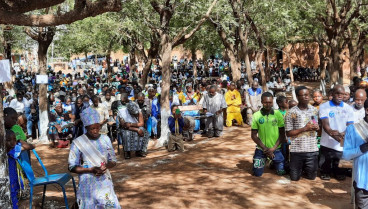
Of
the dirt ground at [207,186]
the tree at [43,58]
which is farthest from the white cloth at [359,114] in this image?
the tree at [43,58]

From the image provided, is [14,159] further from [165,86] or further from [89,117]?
[165,86]

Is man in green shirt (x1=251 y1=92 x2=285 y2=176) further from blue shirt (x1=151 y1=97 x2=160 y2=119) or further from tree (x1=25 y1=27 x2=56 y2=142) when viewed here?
tree (x1=25 y1=27 x2=56 y2=142)

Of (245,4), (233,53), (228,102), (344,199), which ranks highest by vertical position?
(245,4)

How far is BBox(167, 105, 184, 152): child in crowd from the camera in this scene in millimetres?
9648

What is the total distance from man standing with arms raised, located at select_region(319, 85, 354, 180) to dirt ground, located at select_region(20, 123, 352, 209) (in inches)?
20.2

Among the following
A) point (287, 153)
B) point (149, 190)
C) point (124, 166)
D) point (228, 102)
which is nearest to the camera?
point (149, 190)

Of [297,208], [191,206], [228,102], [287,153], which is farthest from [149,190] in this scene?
[228,102]

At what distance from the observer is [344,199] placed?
5.93 m

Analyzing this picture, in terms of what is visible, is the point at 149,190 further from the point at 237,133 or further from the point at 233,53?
the point at 233,53

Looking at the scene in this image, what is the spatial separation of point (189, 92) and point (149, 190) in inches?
265

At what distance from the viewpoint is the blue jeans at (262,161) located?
7.05 metres

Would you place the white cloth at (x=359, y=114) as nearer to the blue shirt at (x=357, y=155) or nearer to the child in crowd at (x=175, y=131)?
the blue shirt at (x=357, y=155)

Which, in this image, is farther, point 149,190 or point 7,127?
point 149,190

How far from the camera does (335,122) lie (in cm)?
655
